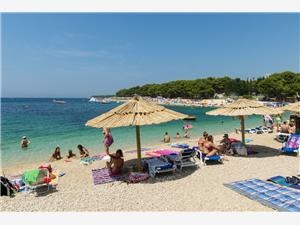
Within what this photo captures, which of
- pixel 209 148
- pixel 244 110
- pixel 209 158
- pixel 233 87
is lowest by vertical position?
pixel 209 158

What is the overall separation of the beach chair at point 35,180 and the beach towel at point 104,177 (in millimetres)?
1296

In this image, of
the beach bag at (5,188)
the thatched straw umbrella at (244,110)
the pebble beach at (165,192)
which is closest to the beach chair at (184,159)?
the pebble beach at (165,192)

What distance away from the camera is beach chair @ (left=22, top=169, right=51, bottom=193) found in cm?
656

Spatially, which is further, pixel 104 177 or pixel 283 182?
pixel 104 177

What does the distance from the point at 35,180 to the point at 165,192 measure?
11.0 feet

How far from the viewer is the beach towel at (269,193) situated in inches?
192

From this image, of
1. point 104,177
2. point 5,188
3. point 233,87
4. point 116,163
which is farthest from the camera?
point 233,87

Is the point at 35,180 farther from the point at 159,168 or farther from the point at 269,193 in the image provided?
the point at 269,193

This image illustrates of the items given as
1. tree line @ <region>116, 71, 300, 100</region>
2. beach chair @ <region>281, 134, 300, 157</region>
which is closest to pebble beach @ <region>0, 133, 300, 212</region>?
beach chair @ <region>281, 134, 300, 157</region>

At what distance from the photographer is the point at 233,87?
3305 inches

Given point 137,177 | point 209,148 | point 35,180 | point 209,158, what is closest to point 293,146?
point 209,148

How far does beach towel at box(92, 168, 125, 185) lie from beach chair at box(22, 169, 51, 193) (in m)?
1.30

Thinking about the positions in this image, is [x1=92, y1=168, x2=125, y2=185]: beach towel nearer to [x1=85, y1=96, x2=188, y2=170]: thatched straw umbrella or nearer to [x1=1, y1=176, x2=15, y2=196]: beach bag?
[x1=85, y1=96, x2=188, y2=170]: thatched straw umbrella

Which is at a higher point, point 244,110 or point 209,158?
point 244,110
